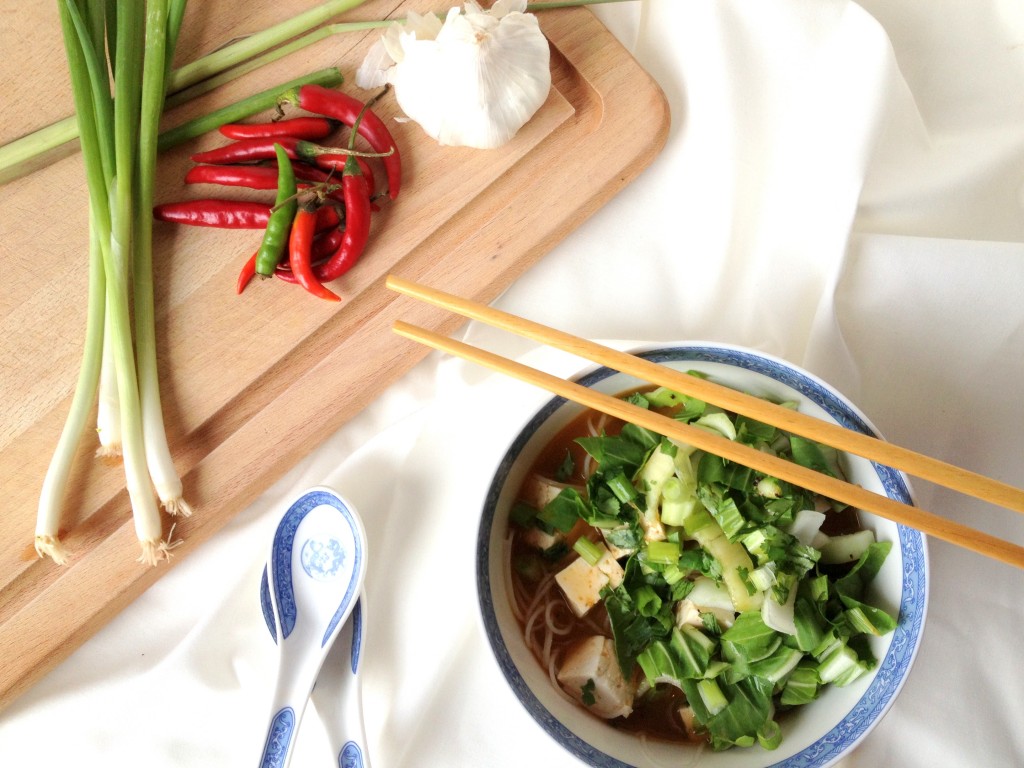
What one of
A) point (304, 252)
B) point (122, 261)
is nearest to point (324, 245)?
point (304, 252)

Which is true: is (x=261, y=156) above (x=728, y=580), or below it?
above

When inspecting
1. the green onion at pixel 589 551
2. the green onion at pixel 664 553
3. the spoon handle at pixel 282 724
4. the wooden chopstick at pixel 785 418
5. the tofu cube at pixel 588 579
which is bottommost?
the spoon handle at pixel 282 724

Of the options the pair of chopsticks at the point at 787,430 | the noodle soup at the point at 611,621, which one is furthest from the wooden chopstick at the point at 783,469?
the noodle soup at the point at 611,621

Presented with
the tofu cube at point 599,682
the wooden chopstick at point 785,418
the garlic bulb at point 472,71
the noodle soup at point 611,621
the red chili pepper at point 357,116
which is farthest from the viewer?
the red chili pepper at point 357,116

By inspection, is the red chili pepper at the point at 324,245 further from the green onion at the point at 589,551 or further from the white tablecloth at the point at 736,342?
the green onion at the point at 589,551

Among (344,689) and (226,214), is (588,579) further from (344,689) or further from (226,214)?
(226,214)

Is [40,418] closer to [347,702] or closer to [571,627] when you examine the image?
[347,702]
